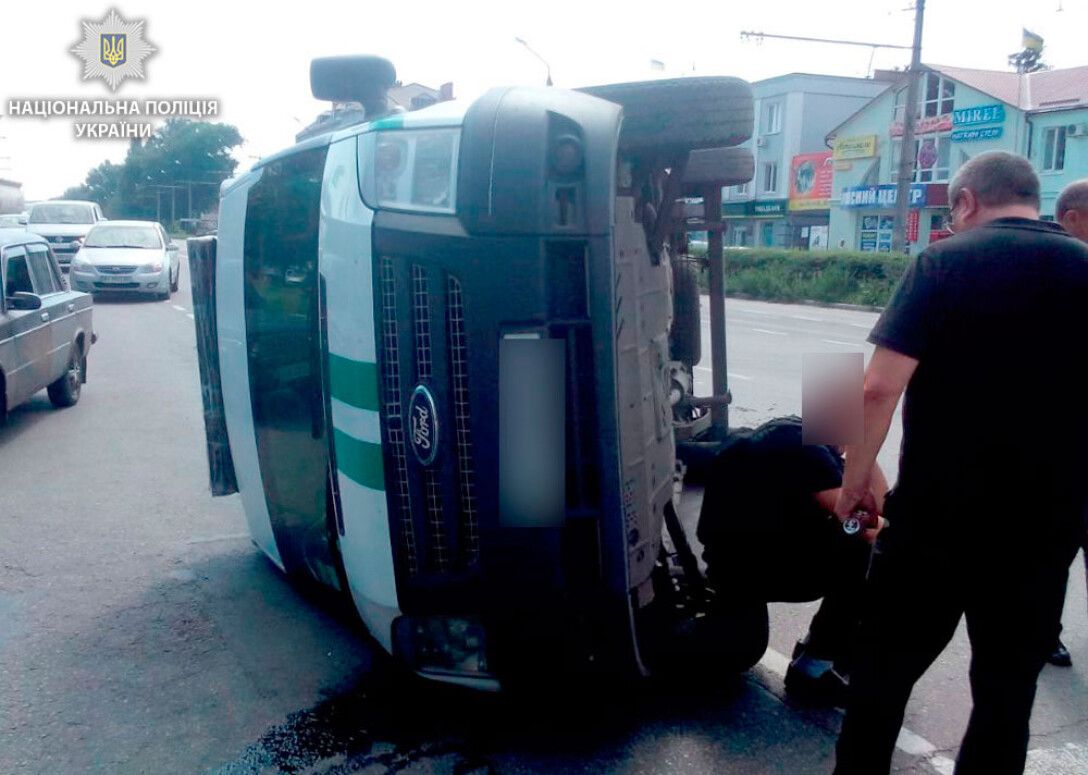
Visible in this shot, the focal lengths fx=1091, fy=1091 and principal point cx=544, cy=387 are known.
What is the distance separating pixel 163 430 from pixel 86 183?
131193 millimetres

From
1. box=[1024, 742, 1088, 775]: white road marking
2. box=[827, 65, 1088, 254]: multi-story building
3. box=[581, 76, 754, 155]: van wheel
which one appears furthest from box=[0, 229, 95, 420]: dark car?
box=[827, 65, 1088, 254]: multi-story building

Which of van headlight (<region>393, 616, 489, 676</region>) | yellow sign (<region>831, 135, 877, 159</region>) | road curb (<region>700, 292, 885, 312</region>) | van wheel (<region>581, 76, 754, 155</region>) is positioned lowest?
road curb (<region>700, 292, 885, 312</region>)

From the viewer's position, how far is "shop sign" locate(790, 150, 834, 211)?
52750 mm

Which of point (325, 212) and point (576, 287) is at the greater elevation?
point (325, 212)

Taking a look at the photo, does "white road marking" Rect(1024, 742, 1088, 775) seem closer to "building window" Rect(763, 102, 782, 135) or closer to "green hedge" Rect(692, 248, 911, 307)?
"green hedge" Rect(692, 248, 911, 307)

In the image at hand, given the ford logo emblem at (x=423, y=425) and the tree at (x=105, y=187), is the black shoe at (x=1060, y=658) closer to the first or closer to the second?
the ford logo emblem at (x=423, y=425)

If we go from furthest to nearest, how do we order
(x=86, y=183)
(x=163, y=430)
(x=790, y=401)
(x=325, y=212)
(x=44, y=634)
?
1. (x=86, y=183)
2. (x=790, y=401)
3. (x=163, y=430)
4. (x=44, y=634)
5. (x=325, y=212)

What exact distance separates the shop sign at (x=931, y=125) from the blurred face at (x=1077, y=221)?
43.6 metres

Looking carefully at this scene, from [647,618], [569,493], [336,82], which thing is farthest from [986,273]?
[336,82]

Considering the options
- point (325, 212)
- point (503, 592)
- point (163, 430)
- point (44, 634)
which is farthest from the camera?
point (163, 430)

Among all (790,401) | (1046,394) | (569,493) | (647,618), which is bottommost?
(790,401)

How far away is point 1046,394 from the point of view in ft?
8.87

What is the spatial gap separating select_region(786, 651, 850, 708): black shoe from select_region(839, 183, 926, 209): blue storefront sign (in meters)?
44.8

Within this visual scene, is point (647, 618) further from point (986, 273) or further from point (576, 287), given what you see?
point (986, 273)
